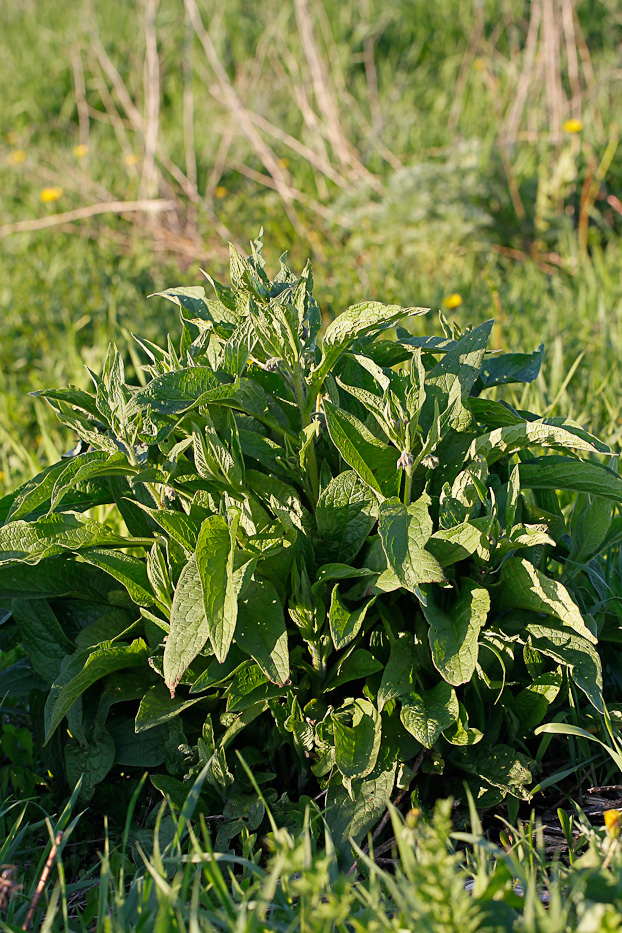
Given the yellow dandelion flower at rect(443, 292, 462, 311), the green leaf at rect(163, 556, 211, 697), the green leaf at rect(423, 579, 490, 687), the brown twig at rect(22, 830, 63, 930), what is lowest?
the yellow dandelion flower at rect(443, 292, 462, 311)

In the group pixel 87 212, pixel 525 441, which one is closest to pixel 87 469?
pixel 525 441

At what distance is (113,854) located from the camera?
149 cm

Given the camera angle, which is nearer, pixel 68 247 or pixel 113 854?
pixel 113 854

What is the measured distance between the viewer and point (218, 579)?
1.37m

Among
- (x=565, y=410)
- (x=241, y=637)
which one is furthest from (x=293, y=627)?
(x=565, y=410)

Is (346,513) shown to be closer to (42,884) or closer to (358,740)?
(358,740)

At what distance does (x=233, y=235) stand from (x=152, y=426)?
374cm

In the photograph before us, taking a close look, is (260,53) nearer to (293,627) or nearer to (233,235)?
(233,235)

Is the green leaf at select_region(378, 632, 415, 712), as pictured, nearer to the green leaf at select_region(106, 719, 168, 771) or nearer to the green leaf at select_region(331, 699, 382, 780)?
the green leaf at select_region(331, 699, 382, 780)

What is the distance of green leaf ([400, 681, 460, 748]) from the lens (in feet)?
4.55

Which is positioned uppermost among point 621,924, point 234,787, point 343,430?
point 343,430

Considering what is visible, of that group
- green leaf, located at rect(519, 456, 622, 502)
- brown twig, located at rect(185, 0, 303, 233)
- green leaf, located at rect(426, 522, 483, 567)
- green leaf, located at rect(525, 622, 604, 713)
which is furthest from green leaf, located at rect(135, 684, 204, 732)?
brown twig, located at rect(185, 0, 303, 233)

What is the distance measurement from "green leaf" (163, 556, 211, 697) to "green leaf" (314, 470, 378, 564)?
0.27m

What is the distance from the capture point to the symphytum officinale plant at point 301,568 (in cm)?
142
